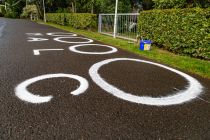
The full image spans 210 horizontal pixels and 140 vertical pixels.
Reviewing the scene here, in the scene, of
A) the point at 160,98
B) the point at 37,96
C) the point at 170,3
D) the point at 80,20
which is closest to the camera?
the point at 37,96

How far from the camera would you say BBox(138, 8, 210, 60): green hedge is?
21.2 feet

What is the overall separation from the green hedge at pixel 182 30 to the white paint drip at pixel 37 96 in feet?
14.1

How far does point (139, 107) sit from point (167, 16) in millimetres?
5721

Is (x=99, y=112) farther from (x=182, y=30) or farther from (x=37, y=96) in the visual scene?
(x=182, y=30)

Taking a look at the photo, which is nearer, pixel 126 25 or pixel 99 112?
pixel 99 112

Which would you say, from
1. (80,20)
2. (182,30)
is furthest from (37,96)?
(80,20)

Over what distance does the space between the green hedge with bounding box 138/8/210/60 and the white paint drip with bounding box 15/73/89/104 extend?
14.1 feet

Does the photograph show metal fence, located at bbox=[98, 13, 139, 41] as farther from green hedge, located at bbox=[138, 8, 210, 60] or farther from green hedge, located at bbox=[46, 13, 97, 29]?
green hedge, located at bbox=[46, 13, 97, 29]

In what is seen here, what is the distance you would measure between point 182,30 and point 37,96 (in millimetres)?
5759

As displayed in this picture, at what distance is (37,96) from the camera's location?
136 inches

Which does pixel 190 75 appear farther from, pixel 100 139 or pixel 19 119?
pixel 19 119

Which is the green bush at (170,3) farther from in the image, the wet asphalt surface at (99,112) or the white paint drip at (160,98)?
the white paint drip at (160,98)

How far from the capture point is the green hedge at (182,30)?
6.46m

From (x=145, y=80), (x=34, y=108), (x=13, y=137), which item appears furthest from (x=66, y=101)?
(x=145, y=80)
